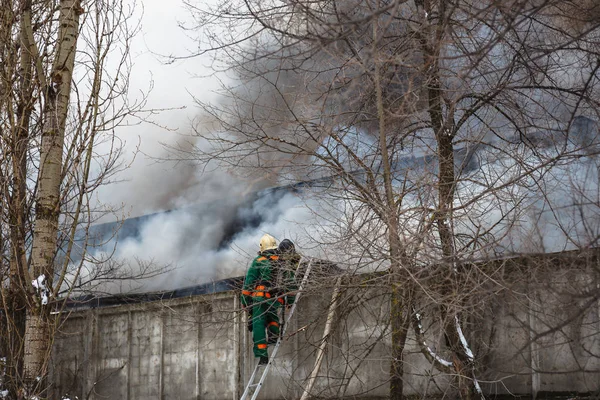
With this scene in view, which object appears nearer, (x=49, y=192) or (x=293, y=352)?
(x=49, y=192)

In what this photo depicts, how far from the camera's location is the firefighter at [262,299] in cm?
751

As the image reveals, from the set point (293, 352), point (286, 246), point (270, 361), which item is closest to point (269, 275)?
point (286, 246)

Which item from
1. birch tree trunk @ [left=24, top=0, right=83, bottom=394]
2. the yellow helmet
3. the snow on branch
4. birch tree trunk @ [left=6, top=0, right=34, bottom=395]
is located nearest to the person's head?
the yellow helmet

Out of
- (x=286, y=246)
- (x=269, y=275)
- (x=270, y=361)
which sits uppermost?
(x=286, y=246)

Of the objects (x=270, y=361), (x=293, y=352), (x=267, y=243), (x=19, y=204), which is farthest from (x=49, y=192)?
(x=293, y=352)

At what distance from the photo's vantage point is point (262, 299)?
25.7ft

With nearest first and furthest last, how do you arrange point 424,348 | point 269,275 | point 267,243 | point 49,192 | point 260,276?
1. point 424,348
2. point 269,275
3. point 260,276
4. point 49,192
5. point 267,243

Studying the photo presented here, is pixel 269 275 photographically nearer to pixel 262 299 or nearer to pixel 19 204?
pixel 262 299

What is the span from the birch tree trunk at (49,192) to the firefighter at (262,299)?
1.94 metres

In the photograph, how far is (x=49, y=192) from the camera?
7.89m

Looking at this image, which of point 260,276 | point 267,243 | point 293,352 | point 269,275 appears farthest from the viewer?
point 293,352

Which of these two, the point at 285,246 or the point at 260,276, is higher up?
the point at 285,246

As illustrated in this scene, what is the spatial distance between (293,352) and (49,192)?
2927 mm

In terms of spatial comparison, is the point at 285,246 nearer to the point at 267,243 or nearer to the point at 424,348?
the point at 267,243
